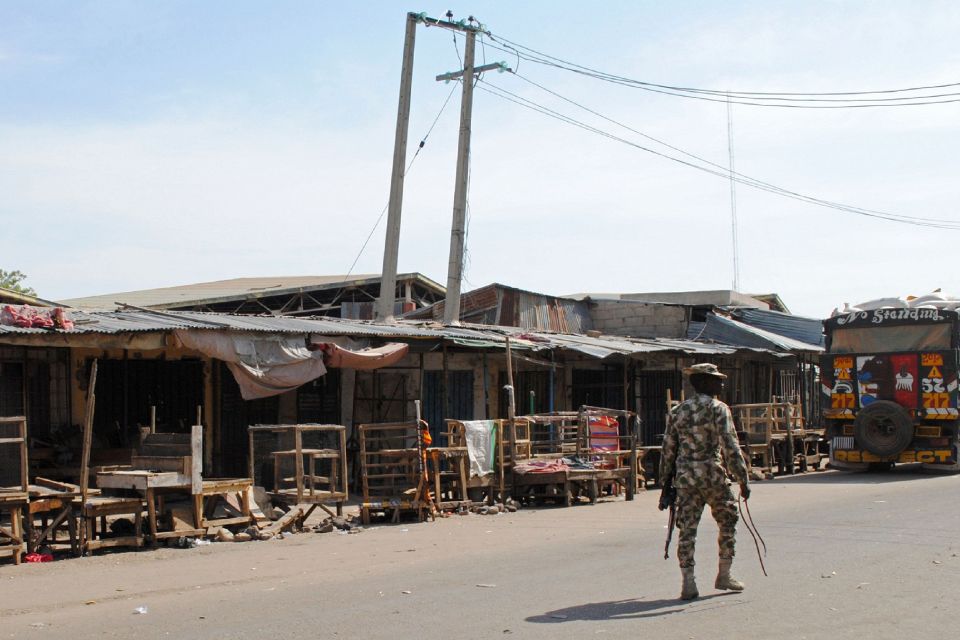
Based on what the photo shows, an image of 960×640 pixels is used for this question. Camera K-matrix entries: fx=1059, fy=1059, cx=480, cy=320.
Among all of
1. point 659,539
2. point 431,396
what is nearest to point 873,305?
point 431,396

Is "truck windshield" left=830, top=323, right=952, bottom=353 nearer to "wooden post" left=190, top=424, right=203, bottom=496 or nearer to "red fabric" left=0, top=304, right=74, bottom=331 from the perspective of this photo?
"wooden post" left=190, top=424, right=203, bottom=496

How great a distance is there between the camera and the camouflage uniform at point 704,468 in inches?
297

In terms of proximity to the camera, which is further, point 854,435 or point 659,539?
point 854,435

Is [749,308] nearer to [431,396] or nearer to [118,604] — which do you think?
[431,396]

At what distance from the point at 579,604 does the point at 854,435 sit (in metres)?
14.1

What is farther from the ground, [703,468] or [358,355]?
[358,355]

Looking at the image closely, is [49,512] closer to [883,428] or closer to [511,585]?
[511,585]

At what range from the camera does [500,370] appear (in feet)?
65.9

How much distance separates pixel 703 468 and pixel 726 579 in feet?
2.83

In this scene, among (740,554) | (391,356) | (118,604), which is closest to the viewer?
(118,604)

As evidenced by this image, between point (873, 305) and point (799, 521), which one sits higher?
point (873, 305)

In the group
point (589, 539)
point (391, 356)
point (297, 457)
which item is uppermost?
point (391, 356)

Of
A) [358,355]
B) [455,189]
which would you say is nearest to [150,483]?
[358,355]

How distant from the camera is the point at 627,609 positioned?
732cm
